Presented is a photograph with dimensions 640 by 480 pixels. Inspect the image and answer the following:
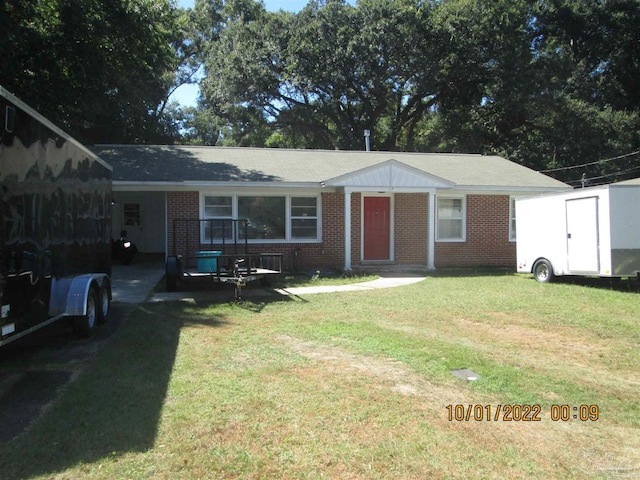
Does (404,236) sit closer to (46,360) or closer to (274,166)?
(274,166)

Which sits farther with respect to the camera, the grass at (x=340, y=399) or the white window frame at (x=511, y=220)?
the white window frame at (x=511, y=220)

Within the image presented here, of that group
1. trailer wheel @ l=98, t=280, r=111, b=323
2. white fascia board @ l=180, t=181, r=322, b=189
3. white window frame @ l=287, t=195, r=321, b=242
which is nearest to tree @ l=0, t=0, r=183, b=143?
white fascia board @ l=180, t=181, r=322, b=189

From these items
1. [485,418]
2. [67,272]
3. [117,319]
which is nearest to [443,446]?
[485,418]

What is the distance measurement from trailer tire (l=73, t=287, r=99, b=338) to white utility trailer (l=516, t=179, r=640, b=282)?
10.6 m

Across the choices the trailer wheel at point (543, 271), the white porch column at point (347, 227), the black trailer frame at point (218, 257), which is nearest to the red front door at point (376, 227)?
the white porch column at point (347, 227)

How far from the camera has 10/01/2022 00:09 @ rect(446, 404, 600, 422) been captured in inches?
164

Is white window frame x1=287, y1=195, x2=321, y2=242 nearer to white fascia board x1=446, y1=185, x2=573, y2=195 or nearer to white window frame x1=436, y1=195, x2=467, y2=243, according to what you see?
white window frame x1=436, y1=195, x2=467, y2=243

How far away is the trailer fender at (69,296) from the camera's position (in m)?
6.09

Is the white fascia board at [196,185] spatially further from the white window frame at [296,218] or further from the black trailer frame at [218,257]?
the black trailer frame at [218,257]

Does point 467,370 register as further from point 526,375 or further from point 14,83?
point 14,83

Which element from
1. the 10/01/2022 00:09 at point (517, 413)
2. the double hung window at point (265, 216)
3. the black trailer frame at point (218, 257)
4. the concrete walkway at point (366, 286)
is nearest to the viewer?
the 10/01/2022 00:09 at point (517, 413)

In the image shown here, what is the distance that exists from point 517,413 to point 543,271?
31.7ft

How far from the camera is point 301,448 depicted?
3598 millimetres

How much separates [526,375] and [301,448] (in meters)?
2.85
